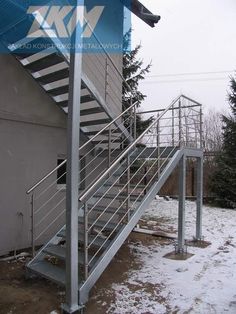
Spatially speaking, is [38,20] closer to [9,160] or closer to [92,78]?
[9,160]

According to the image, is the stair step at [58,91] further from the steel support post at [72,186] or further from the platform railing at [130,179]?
the steel support post at [72,186]

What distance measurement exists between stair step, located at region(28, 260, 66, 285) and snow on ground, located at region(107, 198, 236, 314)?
700 mm

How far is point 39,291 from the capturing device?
426cm

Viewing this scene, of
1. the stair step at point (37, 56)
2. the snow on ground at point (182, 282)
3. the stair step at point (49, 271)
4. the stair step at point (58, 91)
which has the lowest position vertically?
the snow on ground at point (182, 282)

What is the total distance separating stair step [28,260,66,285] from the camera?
4136 mm

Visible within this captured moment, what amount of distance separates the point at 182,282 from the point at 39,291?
193 cm

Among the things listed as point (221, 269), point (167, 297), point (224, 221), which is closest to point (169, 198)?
point (224, 221)

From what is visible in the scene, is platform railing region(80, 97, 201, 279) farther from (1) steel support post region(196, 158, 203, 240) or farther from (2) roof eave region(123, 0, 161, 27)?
(2) roof eave region(123, 0, 161, 27)

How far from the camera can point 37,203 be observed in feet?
21.0

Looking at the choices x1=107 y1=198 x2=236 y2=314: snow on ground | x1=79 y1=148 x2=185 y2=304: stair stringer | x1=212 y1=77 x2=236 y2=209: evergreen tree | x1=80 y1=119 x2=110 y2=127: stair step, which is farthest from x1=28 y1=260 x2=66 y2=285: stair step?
x1=212 y1=77 x2=236 y2=209: evergreen tree

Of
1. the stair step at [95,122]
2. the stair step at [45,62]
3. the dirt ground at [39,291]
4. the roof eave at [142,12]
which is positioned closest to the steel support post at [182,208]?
the dirt ground at [39,291]

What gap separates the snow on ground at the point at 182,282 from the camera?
3865mm

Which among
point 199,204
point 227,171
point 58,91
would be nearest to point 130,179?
point 58,91

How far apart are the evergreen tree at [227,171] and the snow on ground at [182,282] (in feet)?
16.4
